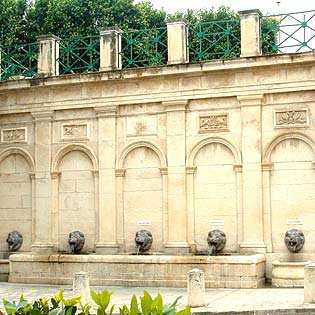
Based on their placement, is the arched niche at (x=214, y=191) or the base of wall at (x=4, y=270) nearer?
the arched niche at (x=214, y=191)

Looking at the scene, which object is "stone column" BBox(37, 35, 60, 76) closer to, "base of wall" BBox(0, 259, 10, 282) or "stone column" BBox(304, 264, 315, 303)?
"base of wall" BBox(0, 259, 10, 282)

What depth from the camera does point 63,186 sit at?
20.3 m

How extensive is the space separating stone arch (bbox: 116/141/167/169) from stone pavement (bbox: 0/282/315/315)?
3830mm

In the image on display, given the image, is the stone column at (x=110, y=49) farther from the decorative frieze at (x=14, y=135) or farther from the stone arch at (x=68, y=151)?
the decorative frieze at (x=14, y=135)

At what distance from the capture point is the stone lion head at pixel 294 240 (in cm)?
1733

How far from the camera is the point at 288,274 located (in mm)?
16609

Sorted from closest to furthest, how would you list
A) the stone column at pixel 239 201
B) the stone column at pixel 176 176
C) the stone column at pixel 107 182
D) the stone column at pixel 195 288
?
the stone column at pixel 195 288 → the stone column at pixel 239 201 → the stone column at pixel 176 176 → the stone column at pixel 107 182

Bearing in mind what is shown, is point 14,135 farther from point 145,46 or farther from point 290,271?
point 145,46

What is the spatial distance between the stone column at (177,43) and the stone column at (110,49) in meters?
1.69

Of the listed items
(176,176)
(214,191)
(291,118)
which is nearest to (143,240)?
(176,176)

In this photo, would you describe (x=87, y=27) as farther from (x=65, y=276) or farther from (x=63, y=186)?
(x=65, y=276)

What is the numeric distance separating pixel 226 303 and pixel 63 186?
8016 mm

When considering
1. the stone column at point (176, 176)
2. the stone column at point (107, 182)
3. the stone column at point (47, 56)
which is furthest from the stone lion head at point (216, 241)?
the stone column at point (47, 56)

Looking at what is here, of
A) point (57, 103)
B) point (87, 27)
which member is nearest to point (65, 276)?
point (57, 103)
